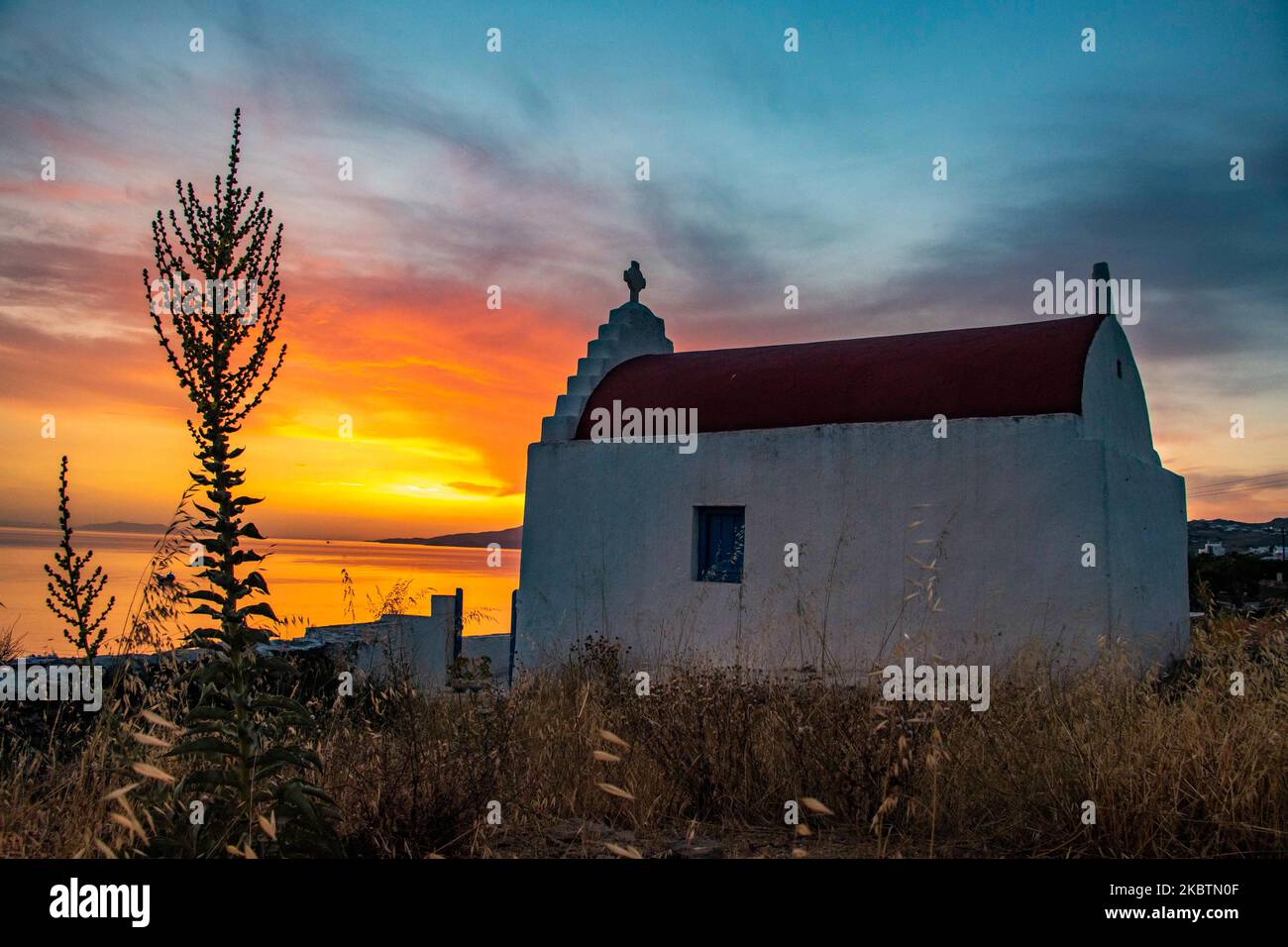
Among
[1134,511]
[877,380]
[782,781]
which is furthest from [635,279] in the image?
[782,781]

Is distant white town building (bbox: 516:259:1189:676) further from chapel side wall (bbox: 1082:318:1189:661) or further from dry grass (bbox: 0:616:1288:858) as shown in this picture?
dry grass (bbox: 0:616:1288:858)

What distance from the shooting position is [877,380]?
40.1 feet

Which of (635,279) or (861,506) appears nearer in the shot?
(861,506)

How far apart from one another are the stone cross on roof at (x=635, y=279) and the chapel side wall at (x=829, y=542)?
3.27 metres

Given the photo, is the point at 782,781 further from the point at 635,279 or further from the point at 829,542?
the point at 635,279

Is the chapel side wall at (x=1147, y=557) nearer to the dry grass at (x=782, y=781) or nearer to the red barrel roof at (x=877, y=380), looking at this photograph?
the red barrel roof at (x=877, y=380)

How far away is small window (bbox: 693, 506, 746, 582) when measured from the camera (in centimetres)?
1248

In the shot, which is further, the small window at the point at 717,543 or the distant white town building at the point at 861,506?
the small window at the point at 717,543

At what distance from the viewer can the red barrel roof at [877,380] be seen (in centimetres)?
1124

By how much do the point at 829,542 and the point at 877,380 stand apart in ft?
Result: 7.29

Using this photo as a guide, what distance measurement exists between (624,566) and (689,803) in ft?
25.1

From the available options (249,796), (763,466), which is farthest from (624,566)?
(249,796)

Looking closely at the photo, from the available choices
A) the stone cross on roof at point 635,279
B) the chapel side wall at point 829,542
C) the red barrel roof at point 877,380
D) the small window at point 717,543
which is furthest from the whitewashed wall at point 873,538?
the stone cross on roof at point 635,279
